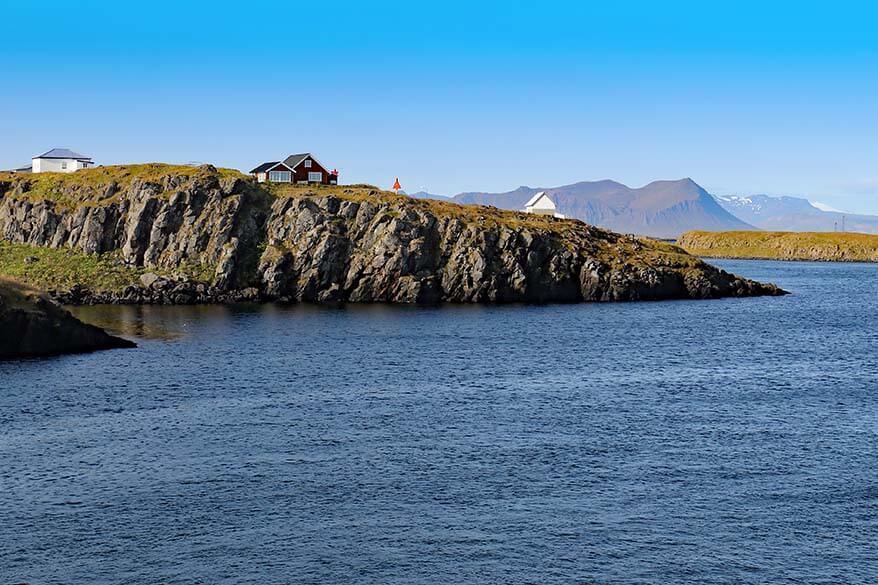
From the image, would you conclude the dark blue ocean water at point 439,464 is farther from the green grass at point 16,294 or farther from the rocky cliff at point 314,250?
the rocky cliff at point 314,250

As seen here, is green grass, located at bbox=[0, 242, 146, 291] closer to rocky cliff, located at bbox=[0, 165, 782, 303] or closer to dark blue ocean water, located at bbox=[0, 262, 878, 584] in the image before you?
rocky cliff, located at bbox=[0, 165, 782, 303]

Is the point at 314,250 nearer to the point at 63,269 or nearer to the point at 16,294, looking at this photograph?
the point at 63,269

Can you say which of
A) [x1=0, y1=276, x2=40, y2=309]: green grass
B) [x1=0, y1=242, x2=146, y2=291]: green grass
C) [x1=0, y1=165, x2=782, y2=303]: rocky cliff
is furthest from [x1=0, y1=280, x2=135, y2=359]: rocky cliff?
[x1=0, y1=242, x2=146, y2=291]: green grass

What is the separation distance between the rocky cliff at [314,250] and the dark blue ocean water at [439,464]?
5447 cm

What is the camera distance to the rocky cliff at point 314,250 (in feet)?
592

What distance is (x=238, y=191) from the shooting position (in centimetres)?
19300

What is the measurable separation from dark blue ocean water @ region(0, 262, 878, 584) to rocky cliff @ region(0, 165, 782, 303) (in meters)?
54.5

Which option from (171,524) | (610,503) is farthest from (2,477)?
(610,503)

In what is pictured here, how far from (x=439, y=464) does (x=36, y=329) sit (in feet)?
215

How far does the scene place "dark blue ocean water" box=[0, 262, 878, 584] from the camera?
168ft

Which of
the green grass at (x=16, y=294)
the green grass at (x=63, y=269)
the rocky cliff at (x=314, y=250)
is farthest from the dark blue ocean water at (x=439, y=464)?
the green grass at (x=63, y=269)

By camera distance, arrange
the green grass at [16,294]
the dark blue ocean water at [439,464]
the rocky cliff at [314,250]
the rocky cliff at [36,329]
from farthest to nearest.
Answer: the rocky cliff at [314,250]
the green grass at [16,294]
the rocky cliff at [36,329]
the dark blue ocean water at [439,464]

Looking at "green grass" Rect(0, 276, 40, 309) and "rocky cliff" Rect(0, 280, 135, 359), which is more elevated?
"green grass" Rect(0, 276, 40, 309)

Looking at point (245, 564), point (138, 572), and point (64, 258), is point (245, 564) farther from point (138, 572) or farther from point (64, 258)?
point (64, 258)
